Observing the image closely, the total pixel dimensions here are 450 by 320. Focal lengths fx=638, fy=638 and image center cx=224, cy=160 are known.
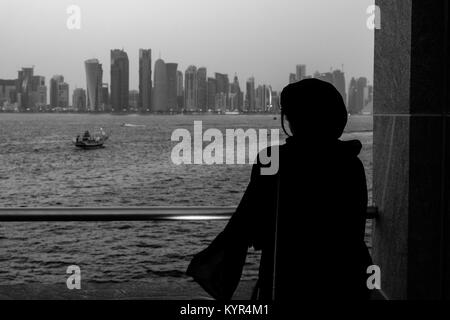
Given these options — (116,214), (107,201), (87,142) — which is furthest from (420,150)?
(87,142)

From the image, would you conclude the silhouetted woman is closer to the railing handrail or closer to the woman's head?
the woman's head

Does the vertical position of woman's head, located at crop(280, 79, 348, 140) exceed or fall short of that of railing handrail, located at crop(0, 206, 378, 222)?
it exceeds it

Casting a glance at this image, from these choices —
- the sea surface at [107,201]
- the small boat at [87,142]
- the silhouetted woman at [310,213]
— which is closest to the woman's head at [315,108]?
the silhouetted woman at [310,213]

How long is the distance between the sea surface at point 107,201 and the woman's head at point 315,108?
54.8 feet

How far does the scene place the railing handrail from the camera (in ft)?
9.31

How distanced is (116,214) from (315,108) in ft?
A: 5.05

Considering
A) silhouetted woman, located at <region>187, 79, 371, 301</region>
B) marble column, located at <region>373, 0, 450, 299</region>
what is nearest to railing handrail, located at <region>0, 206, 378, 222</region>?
marble column, located at <region>373, 0, 450, 299</region>

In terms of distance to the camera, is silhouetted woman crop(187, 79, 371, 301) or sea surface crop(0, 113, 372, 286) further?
sea surface crop(0, 113, 372, 286)

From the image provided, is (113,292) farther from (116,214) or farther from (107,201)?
(107,201)

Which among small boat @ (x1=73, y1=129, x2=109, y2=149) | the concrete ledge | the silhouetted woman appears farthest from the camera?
small boat @ (x1=73, y1=129, x2=109, y2=149)

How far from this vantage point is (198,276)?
61.7 inches

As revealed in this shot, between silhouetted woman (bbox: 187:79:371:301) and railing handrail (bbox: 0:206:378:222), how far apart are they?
4.26 feet

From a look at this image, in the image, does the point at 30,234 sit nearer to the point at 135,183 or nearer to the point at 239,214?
the point at 135,183

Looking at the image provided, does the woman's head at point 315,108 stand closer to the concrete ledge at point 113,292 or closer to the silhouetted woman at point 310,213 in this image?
the silhouetted woman at point 310,213
